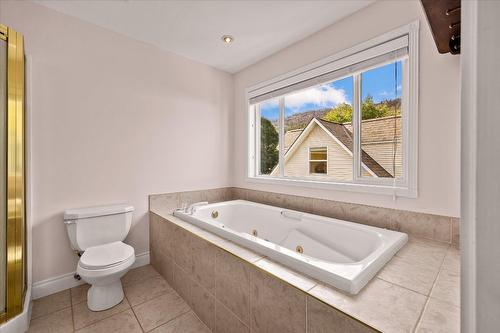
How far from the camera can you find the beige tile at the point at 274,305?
3.32ft

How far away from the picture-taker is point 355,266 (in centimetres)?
115

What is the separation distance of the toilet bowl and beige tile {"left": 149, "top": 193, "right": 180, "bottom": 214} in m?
0.59

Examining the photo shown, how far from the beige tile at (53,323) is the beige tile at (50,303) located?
0.06m

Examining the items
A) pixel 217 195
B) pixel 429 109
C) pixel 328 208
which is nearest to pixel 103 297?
pixel 217 195

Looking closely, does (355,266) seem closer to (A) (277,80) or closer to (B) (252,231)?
(B) (252,231)

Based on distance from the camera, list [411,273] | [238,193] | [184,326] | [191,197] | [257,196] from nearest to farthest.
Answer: [411,273] < [184,326] < [191,197] < [257,196] < [238,193]

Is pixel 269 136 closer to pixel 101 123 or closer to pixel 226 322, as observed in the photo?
pixel 101 123

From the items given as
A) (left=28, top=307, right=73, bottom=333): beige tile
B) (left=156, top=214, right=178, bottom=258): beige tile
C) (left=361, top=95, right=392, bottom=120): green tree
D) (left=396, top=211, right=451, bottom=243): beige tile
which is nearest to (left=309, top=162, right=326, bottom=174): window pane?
(left=361, top=95, right=392, bottom=120): green tree

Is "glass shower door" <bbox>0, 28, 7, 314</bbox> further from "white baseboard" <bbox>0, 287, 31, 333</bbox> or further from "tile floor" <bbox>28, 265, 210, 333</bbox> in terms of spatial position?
"tile floor" <bbox>28, 265, 210, 333</bbox>

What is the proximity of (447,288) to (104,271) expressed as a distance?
206cm

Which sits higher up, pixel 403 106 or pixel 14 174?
pixel 403 106

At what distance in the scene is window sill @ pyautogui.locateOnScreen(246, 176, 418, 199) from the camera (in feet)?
5.74

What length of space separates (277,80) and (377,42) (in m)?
1.09

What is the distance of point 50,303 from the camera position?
1.83 meters
